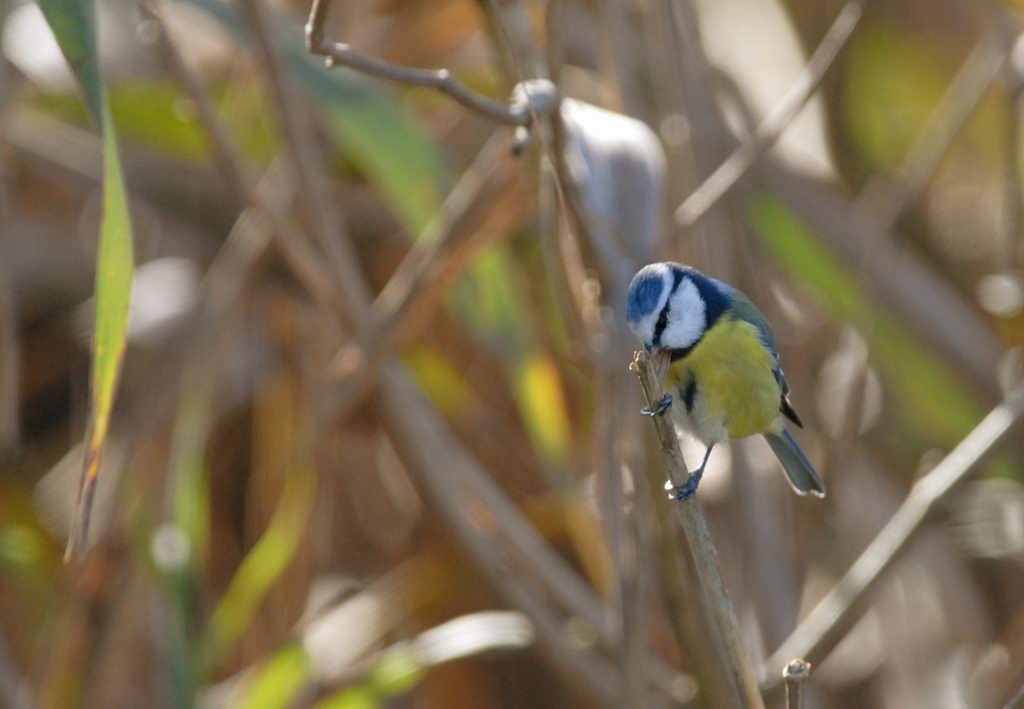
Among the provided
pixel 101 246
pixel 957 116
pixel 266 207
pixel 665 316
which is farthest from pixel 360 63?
pixel 957 116

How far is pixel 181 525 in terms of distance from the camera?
1.64 m

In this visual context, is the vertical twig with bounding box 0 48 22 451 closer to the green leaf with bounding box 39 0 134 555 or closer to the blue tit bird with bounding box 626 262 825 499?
the green leaf with bounding box 39 0 134 555

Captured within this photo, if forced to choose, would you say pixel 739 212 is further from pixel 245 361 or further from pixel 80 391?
pixel 80 391

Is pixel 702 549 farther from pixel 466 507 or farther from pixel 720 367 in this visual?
pixel 466 507

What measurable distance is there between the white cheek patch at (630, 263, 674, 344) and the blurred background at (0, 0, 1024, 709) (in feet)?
0.25

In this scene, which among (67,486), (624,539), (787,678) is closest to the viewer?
(787,678)

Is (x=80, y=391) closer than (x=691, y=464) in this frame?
No

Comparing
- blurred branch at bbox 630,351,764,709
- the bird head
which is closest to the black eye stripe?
the bird head

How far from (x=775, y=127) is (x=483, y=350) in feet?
2.50

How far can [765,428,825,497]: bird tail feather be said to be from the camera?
4.42ft

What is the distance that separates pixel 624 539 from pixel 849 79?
4.77 ft

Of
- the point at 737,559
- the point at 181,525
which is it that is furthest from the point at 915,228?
the point at 181,525

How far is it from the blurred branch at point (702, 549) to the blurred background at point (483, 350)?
28 centimetres

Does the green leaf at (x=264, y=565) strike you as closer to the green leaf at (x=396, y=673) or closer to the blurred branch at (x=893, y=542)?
the green leaf at (x=396, y=673)
